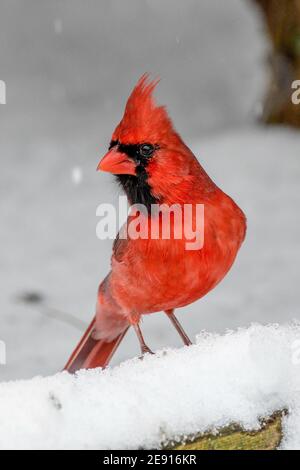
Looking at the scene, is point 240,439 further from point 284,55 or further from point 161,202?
point 284,55

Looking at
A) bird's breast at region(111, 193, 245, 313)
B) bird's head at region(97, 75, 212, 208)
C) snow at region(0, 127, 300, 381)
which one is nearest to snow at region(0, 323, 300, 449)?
bird's breast at region(111, 193, 245, 313)

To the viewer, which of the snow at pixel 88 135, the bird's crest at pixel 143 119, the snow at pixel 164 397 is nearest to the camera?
the snow at pixel 164 397

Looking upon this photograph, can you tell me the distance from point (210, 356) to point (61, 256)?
3.22 metres

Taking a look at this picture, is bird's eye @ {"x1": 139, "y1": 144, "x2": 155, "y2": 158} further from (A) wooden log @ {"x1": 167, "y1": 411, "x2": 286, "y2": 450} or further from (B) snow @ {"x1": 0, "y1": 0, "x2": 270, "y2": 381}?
(B) snow @ {"x1": 0, "y1": 0, "x2": 270, "y2": 381}

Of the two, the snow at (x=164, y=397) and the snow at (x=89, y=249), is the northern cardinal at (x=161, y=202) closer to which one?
the snow at (x=164, y=397)

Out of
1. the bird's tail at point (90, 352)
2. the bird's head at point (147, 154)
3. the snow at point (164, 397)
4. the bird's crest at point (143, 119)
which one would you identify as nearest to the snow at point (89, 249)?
the bird's tail at point (90, 352)

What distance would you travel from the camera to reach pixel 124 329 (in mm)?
2502

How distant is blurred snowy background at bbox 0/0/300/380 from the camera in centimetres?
421

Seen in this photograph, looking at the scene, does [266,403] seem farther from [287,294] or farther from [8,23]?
[8,23]

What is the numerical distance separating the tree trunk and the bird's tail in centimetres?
310

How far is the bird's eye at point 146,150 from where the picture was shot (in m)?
1.95

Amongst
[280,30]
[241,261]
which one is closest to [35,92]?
[280,30]

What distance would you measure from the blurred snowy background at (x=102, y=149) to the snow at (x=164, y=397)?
58 cm

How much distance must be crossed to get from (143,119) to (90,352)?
80 cm
